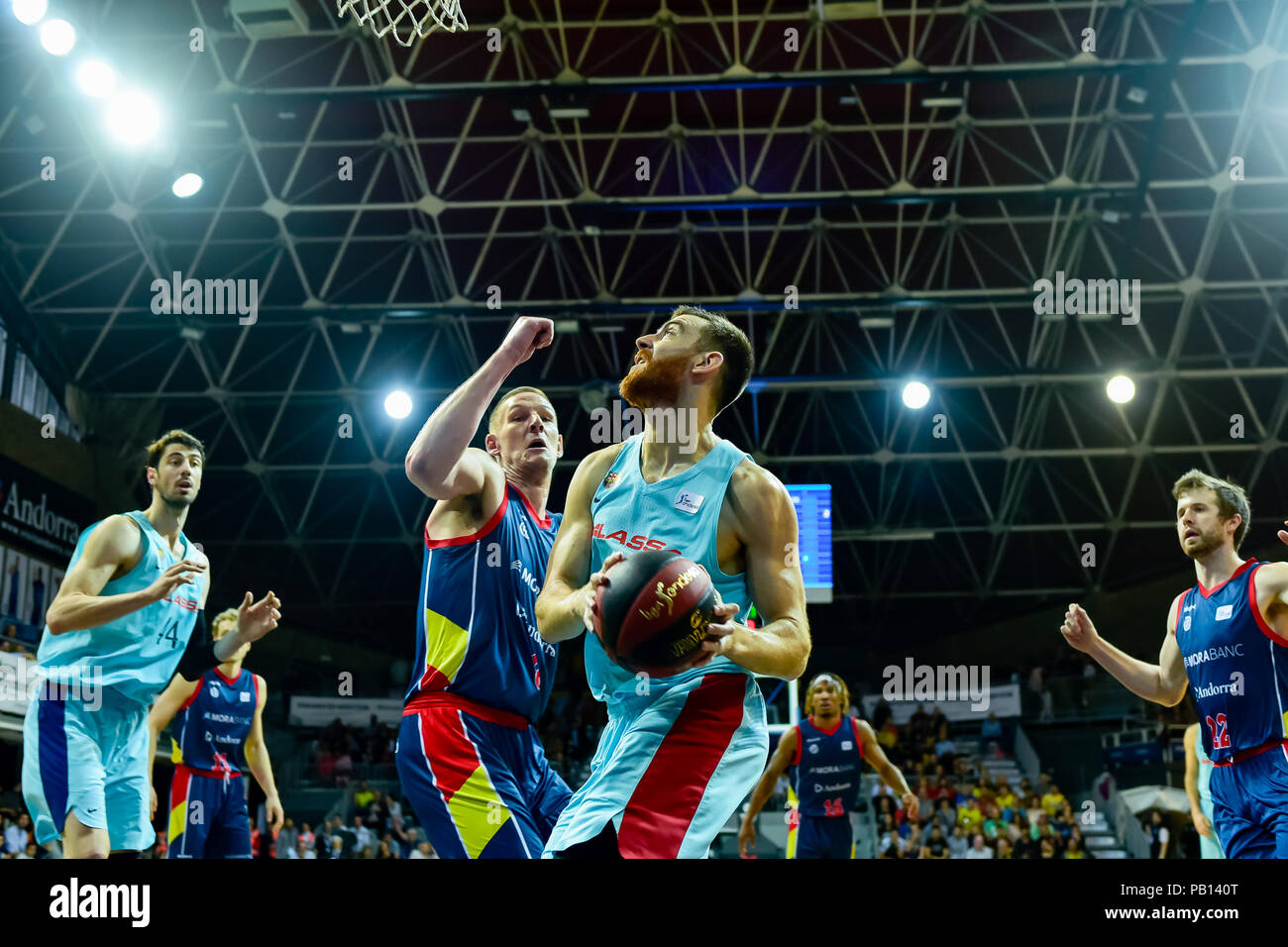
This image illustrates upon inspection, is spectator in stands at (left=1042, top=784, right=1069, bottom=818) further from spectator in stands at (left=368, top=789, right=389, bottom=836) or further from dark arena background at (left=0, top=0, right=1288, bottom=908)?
spectator in stands at (left=368, top=789, right=389, bottom=836)

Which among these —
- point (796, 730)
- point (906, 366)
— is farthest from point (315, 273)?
point (796, 730)

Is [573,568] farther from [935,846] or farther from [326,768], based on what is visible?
[326,768]

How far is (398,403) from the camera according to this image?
18.1 meters

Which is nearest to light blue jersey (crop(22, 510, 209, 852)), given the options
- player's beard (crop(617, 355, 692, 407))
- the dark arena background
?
player's beard (crop(617, 355, 692, 407))

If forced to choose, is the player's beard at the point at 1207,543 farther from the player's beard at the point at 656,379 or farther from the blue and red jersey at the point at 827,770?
the blue and red jersey at the point at 827,770

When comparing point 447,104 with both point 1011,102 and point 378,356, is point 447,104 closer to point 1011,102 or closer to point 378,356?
point 378,356

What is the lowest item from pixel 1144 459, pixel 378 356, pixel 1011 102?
pixel 1144 459

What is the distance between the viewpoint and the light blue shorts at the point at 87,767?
594 centimetres

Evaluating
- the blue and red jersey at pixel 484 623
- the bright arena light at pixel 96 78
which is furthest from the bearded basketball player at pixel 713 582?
the bright arena light at pixel 96 78

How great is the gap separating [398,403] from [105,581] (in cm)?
1206

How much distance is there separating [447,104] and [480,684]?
14907 millimetres

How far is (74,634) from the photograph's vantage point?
621 cm

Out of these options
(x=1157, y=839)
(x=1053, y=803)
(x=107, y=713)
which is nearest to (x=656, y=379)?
(x=107, y=713)

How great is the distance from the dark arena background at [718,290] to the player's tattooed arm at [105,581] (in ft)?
24.6
